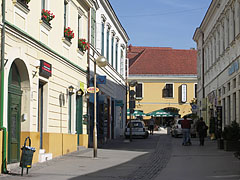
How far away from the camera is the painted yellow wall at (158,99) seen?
64.4 m

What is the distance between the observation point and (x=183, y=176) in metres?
13.0

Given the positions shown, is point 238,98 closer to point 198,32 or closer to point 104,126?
point 104,126

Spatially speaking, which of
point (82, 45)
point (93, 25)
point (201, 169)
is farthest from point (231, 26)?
point (201, 169)

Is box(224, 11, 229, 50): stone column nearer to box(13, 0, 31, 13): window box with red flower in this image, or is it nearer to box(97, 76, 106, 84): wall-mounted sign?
box(97, 76, 106, 84): wall-mounted sign

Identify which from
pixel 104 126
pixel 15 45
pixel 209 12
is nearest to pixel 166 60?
pixel 209 12

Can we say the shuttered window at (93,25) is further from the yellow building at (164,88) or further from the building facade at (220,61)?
the yellow building at (164,88)

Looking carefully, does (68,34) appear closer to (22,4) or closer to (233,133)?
(22,4)

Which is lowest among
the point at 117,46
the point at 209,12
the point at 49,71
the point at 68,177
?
the point at 68,177

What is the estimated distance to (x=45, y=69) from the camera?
16812 mm

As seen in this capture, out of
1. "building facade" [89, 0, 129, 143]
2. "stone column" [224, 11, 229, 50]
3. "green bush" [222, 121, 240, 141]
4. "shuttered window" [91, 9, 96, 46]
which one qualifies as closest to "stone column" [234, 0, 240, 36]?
"stone column" [224, 11, 229, 50]

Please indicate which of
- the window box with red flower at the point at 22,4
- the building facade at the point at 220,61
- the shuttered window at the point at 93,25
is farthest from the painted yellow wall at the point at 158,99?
the window box with red flower at the point at 22,4

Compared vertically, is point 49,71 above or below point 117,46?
below

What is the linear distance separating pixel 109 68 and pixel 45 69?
16.6 m

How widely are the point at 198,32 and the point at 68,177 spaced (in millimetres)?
35284
